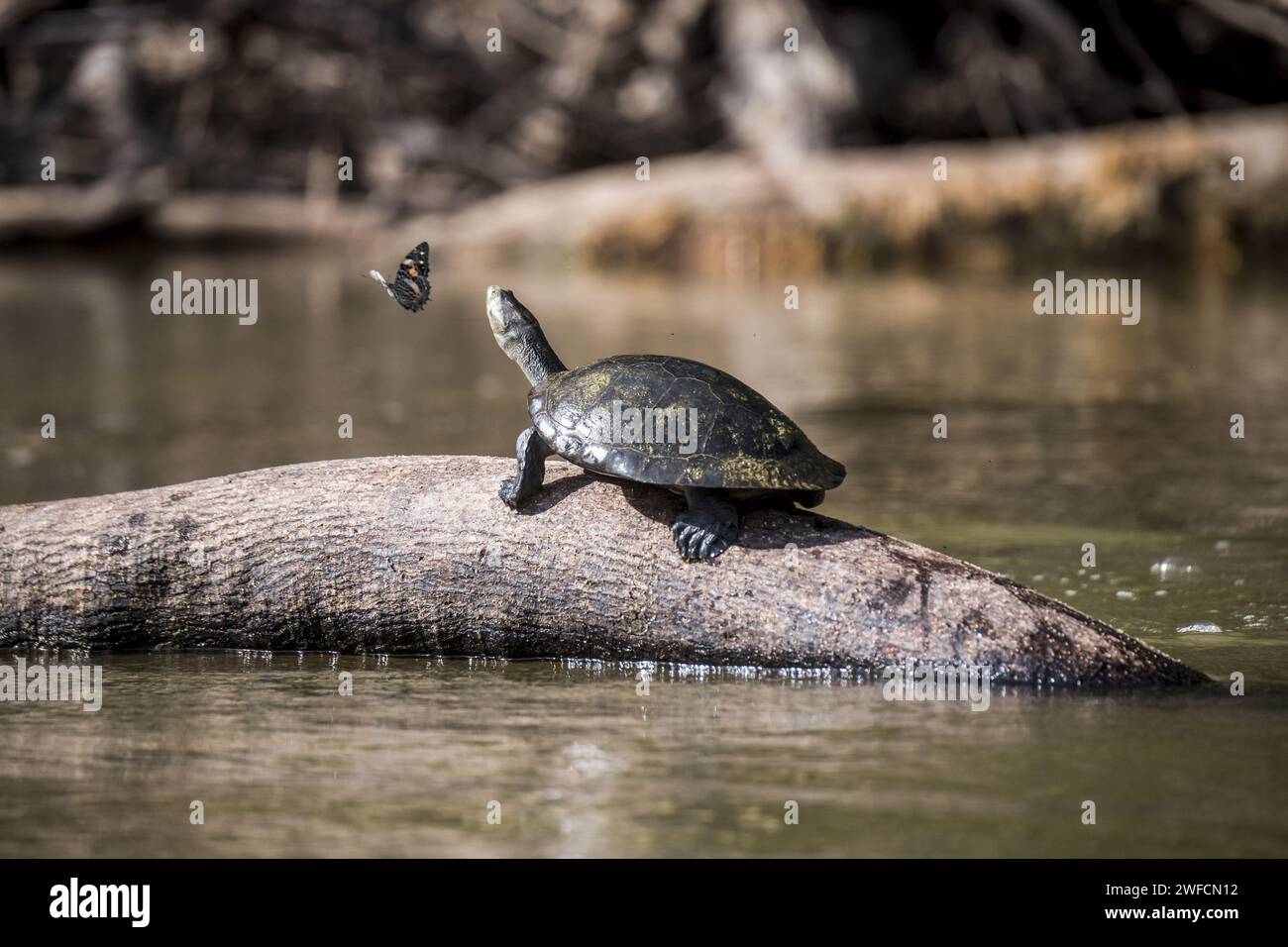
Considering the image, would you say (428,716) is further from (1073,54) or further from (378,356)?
(1073,54)

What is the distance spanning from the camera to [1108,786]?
396 cm

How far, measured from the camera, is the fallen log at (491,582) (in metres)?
4.88

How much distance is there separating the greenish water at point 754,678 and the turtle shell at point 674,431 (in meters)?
0.62

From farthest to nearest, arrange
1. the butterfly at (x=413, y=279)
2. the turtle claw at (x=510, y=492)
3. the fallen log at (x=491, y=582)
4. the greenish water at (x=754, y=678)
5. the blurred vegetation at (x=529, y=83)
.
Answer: the blurred vegetation at (x=529, y=83) < the butterfly at (x=413, y=279) < the turtle claw at (x=510, y=492) < the fallen log at (x=491, y=582) < the greenish water at (x=754, y=678)

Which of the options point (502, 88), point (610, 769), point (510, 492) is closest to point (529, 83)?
point (502, 88)

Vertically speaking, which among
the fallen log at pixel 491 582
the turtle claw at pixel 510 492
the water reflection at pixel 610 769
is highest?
the turtle claw at pixel 510 492

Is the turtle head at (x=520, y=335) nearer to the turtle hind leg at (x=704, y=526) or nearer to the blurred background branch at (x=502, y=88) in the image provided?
the turtle hind leg at (x=704, y=526)

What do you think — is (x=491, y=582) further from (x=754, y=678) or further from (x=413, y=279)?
(x=413, y=279)

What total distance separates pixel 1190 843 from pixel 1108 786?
0.37 m

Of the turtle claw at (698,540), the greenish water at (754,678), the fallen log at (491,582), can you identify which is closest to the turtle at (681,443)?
the turtle claw at (698,540)

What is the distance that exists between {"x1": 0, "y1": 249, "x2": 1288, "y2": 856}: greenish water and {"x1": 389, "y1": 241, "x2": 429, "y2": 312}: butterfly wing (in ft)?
3.93

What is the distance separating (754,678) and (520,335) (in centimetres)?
140
